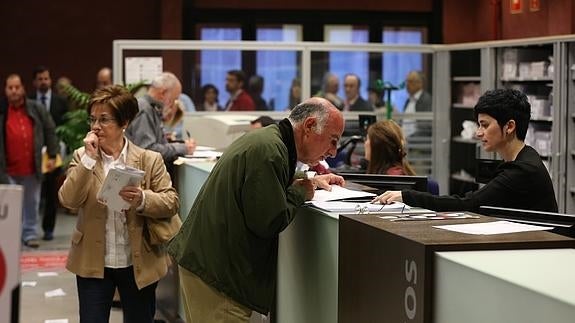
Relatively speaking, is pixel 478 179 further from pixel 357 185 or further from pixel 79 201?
pixel 79 201

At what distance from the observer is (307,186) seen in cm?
357

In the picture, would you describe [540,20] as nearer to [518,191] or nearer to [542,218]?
[518,191]

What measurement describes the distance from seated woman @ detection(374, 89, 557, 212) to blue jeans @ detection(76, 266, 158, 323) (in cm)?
139

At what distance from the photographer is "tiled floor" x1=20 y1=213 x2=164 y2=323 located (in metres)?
6.90

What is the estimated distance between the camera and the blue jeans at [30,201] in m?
9.87

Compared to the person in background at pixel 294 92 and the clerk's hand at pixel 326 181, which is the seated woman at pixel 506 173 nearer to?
the clerk's hand at pixel 326 181

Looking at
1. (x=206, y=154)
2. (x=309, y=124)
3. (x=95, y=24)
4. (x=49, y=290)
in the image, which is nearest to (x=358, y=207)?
(x=309, y=124)

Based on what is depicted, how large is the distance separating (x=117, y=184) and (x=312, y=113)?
110cm

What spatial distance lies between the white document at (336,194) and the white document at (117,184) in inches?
32.5

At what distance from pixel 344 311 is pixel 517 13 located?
369 inches

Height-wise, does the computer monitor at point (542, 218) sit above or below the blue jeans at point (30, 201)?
above

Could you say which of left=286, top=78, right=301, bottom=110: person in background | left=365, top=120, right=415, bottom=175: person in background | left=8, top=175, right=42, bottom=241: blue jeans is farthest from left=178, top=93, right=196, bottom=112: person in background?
left=365, top=120, right=415, bottom=175: person in background

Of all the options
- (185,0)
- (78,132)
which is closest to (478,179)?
(78,132)

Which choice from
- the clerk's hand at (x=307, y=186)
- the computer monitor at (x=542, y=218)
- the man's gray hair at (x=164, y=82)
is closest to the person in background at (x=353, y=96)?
the man's gray hair at (x=164, y=82)
